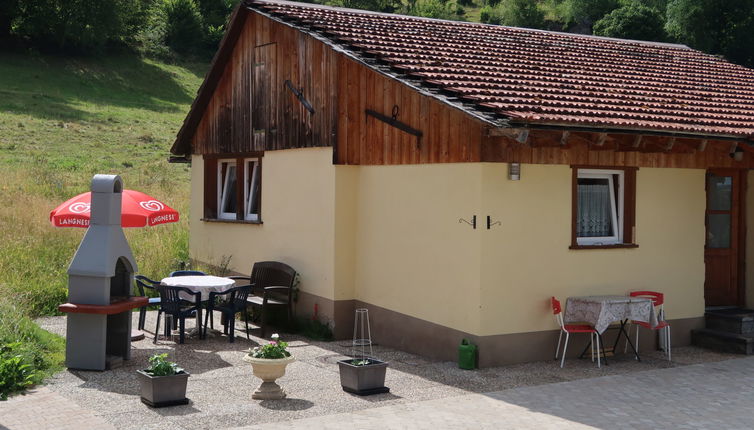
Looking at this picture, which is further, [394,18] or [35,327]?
[394,18]

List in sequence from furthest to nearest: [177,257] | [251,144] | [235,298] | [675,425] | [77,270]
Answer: [177,257] → [251,144] → [235,298] → [77,270] → [675,425]

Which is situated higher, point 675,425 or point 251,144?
point 251,144

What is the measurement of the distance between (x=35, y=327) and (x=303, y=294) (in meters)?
3.96

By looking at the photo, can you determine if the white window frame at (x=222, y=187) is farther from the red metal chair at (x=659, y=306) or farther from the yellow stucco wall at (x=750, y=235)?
the yellow stucco wall at (x=750, y=235)

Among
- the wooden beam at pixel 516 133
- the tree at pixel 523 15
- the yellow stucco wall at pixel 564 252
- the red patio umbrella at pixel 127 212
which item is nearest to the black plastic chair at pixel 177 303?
the red patio umbrella at pixel 127 212

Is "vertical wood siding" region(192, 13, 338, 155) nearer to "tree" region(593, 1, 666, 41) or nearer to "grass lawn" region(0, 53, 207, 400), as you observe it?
"grass lawn" region(0, 53, 207, 400)

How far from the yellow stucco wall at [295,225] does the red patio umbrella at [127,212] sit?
5.77 feet

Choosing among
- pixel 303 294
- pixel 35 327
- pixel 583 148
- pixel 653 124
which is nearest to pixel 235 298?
pixel 303 294

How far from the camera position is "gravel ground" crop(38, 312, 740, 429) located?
25.1 feet

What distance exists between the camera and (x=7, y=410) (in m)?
7.62

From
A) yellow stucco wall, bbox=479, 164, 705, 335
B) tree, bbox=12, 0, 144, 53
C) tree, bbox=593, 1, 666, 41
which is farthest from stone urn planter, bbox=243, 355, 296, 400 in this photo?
tree, bbox=12, 0, 144, 53

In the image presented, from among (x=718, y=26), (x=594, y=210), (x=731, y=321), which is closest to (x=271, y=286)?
(x=594, y=210)

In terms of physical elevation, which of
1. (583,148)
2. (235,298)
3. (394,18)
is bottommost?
(235,298)

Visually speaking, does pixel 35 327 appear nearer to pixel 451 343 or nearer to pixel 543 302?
pixel 451 343
